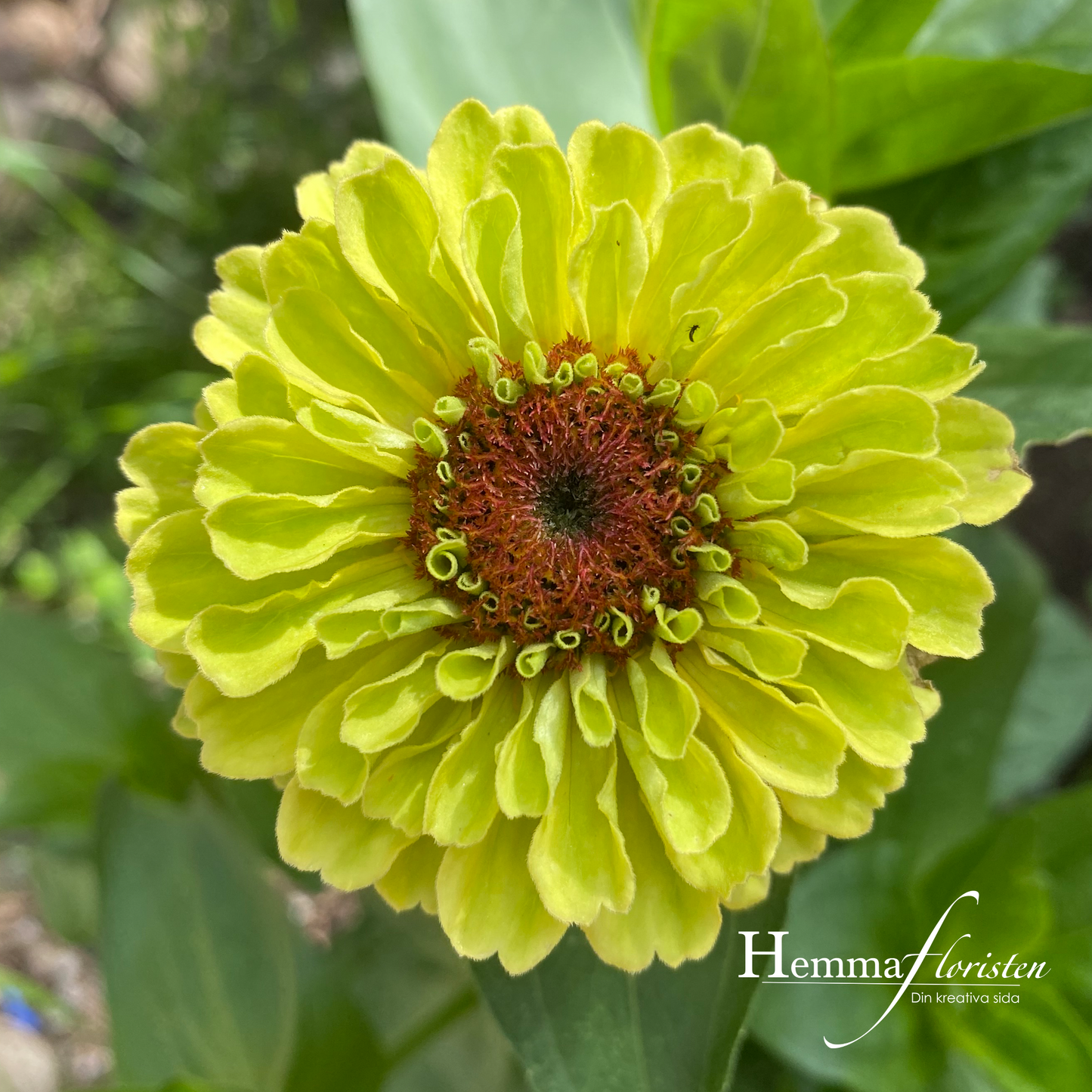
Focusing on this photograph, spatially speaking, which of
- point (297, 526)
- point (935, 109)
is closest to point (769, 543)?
point (297, 526)

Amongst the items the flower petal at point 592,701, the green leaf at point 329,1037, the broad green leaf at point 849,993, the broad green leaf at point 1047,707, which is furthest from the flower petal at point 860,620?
the broad green leaf at point 1047,707

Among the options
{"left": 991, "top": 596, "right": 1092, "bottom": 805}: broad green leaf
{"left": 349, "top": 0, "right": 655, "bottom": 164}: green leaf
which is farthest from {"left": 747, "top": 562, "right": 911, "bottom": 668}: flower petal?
{"left": 991, "top": 596, "right": 1092, "bottom": 805}: broad green leaf

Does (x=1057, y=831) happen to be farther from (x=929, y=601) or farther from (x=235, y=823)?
(x=235, y=823)

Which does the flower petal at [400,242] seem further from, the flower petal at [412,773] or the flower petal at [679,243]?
the flower petal at [412,773]

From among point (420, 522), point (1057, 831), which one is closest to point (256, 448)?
point (420, 522)

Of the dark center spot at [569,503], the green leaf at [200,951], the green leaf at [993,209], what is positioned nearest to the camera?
the dark center spot at [569,503]

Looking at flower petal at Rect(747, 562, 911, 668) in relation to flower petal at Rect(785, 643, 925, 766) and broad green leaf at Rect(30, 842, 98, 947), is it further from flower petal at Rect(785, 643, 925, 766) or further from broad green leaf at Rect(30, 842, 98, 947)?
broad green leaf at Rect(30, 842, 98, 947)
